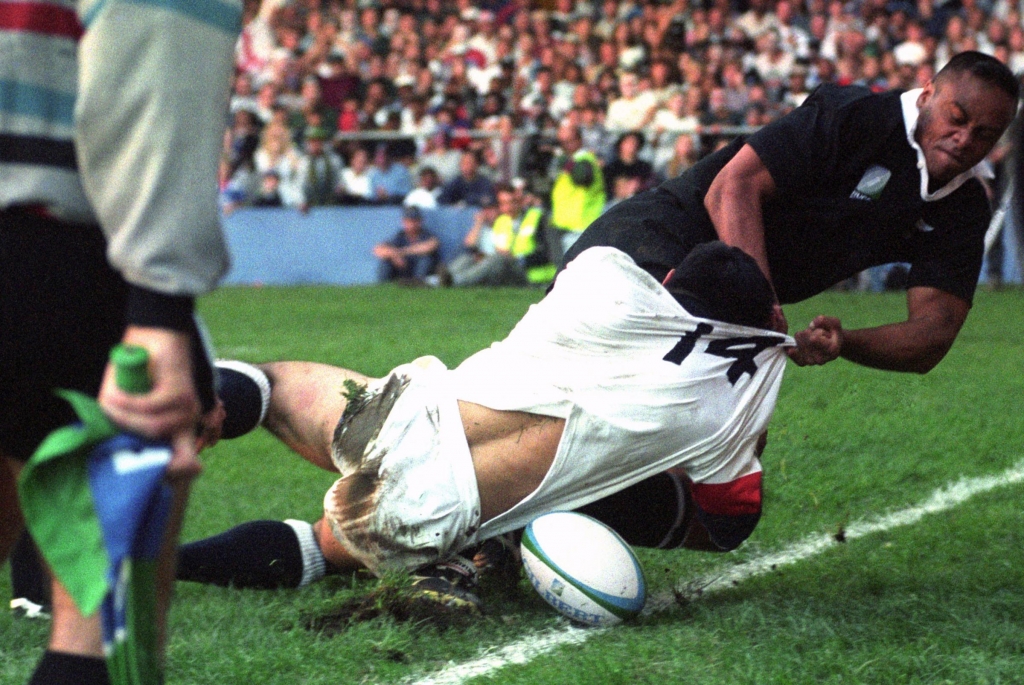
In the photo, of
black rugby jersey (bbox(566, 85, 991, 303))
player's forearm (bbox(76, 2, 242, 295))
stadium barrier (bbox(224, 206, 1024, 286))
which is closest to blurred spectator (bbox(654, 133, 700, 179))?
stadium barrier (bbox(224, 206, 1024, 286))

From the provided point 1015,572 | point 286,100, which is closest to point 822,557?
point 1015,572

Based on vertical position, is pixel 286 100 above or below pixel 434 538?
below

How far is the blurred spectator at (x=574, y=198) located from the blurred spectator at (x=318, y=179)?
10.2 feet

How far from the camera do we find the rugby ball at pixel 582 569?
11.3ft

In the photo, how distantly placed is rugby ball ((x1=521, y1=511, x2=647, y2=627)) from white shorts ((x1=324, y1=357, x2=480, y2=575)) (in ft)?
0.64

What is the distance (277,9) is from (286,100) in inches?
98.5

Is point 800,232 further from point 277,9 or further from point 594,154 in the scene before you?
point 277,9

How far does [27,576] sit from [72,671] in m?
1.99

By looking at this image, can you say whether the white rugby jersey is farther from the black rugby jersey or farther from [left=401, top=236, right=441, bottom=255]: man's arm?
[left=401, top=236, right=441, bottom=255]: man's arm

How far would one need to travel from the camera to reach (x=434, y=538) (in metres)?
3.54

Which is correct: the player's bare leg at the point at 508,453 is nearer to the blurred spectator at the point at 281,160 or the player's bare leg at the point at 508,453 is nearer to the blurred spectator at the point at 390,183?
the blurred spectator at the point at 390,183

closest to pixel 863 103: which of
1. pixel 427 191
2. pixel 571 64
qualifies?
pixel 427 191

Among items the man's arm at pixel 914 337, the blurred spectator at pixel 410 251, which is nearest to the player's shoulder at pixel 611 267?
the man's arm at pixel 914 337

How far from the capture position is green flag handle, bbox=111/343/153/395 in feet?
5.37
